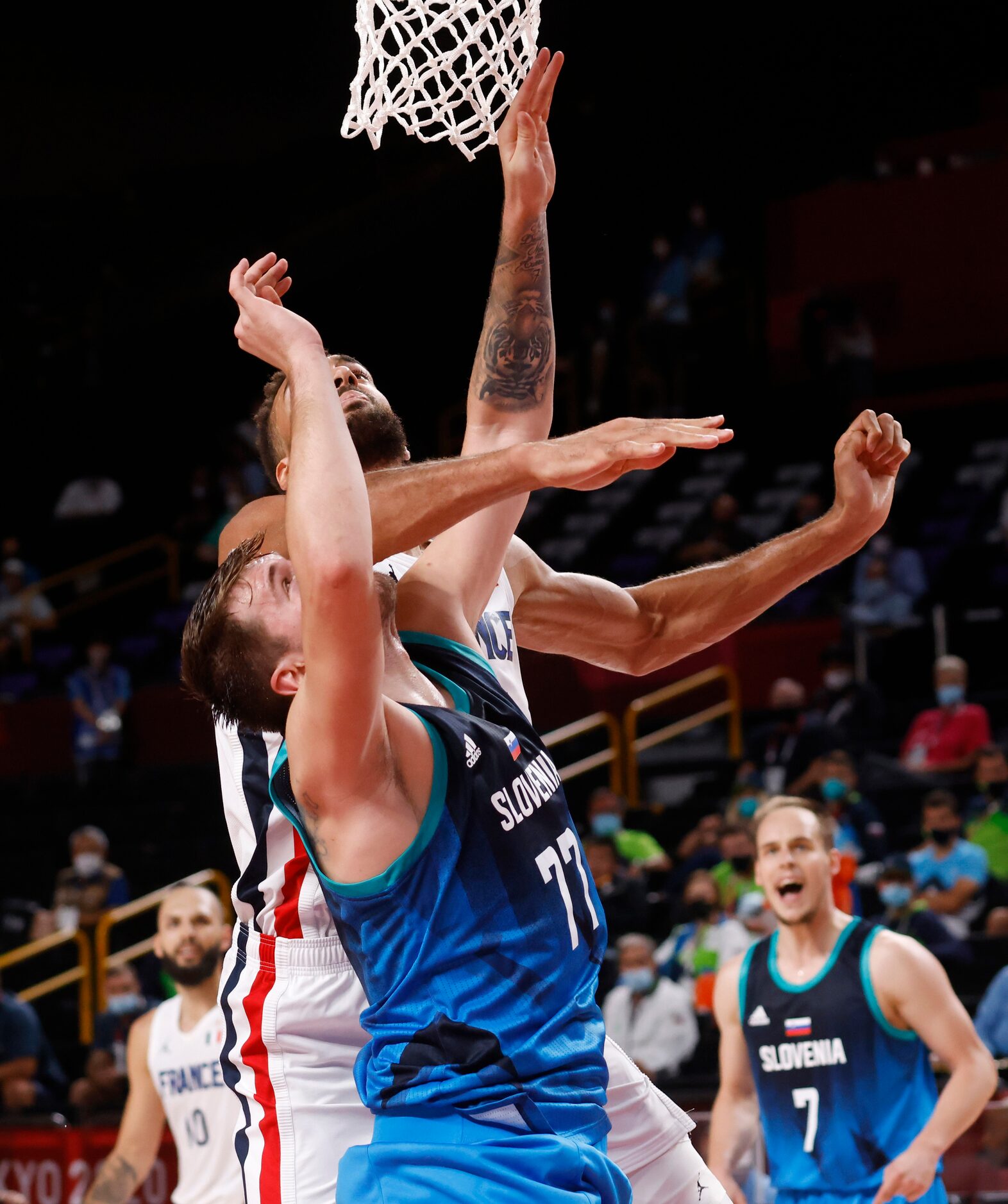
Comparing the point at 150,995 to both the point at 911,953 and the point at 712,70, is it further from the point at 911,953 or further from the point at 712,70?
the point at 712,70

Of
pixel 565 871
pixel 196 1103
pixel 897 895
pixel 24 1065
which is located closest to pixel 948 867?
pixel 897 895

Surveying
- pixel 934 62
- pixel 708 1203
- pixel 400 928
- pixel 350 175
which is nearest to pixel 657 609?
pixel 708 1203

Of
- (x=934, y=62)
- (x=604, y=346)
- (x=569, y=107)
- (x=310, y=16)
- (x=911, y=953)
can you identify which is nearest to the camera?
(x=911, y=953)

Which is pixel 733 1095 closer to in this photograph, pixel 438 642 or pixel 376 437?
pixel 376 437

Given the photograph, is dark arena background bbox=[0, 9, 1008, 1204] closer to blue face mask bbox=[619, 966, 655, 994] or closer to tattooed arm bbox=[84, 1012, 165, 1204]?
blue face mask bbox=[619, 966, 655, 994]

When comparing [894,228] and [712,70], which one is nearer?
[894,228]

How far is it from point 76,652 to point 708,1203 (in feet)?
48.2

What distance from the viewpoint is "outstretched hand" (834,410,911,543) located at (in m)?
3.72

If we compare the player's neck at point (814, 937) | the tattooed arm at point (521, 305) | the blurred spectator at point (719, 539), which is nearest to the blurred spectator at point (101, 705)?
the blurred spectator at point (719, 539)

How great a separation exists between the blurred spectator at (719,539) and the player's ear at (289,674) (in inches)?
446

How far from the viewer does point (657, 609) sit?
13.5 feet

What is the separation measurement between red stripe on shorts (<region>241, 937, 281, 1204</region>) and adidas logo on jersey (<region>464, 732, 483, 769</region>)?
1075 mm

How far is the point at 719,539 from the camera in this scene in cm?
1434

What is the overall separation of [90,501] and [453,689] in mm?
16387
